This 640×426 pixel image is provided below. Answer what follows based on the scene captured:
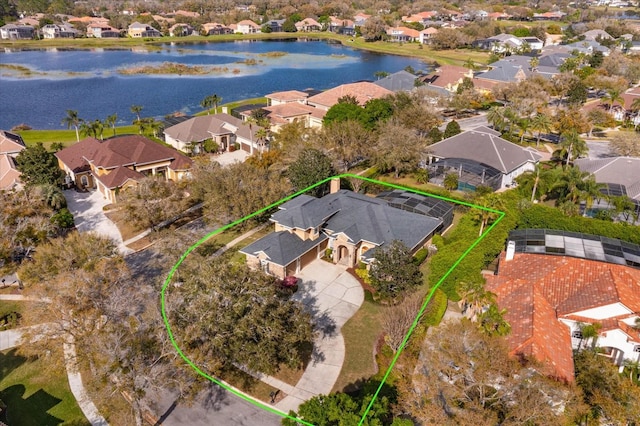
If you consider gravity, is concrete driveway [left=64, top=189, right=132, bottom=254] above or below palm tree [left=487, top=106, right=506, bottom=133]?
below

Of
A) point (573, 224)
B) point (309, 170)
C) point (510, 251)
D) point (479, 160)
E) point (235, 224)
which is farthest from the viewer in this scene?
point (479, 160)

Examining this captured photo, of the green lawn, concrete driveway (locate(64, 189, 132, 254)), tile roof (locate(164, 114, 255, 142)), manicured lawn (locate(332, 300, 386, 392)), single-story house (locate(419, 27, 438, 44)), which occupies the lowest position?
the green lawn

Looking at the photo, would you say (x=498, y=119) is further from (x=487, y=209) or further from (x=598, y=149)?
(x=487, y=209)

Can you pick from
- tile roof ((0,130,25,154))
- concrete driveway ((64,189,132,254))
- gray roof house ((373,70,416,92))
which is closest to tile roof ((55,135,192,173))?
concrete driveway ((64,189,132,254))

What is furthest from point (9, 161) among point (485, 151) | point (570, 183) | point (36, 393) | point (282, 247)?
point (570, 183)

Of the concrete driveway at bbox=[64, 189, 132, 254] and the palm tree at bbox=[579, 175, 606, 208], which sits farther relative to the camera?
the concrete driveway at bbox=[64, 189, 132, 254]

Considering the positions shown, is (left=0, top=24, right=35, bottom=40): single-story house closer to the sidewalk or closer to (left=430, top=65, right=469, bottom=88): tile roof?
(left=430, top=65, right=469, bottom=88): tile roof

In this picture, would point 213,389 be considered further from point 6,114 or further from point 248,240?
point 6,114
